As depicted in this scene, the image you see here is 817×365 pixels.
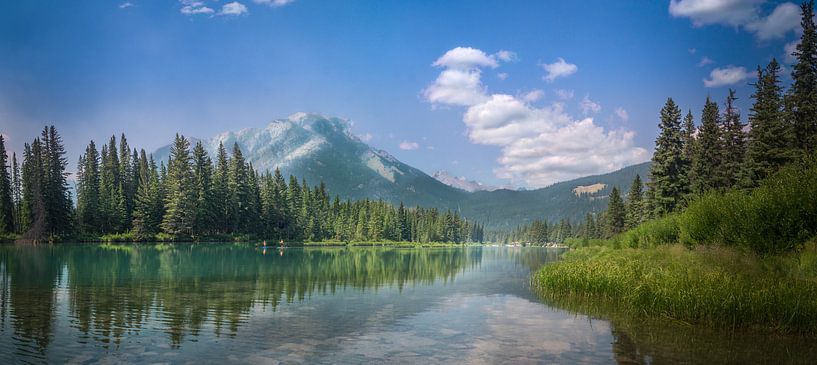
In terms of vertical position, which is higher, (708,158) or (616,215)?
(708,158)

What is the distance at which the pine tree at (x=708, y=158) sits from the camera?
67312mm

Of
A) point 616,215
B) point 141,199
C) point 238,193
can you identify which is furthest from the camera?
point 238,193

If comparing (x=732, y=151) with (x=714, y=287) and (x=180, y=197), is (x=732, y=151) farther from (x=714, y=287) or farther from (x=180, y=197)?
(x=180, y=197)

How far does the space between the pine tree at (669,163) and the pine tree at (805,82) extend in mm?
12827

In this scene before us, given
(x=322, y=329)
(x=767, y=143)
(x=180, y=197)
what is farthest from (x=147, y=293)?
(x=180, y=197)

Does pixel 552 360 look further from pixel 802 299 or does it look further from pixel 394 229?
pixel 394 229

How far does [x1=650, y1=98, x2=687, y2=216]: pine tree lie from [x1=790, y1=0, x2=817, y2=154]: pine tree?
12.8 meters

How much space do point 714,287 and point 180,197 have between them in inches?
4181

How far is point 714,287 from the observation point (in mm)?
22062

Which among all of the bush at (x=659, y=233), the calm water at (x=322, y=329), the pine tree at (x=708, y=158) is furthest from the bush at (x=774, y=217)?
the pine tree at (x=708, y=158)

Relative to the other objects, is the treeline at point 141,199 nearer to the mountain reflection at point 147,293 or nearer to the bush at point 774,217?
the mountain reflection at point 147,293

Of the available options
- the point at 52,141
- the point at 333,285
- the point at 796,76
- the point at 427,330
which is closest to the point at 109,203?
the point at 52,141

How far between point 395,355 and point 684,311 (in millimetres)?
12529

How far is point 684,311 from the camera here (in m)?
22.0
